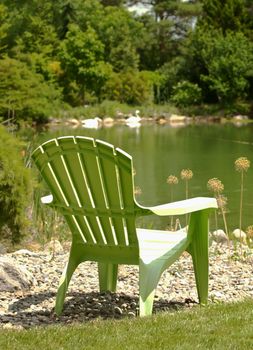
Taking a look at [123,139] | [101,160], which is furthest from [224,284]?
[123,139]

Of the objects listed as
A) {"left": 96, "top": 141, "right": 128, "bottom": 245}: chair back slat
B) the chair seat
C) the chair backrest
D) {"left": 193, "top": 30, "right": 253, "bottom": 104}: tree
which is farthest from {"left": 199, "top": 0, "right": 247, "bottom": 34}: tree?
{"left": 96, "top": 141, "right": 128, "bottom": 245}: chair back slat

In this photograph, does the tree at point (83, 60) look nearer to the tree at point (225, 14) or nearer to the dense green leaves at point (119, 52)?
the dense green leaves at point (119, 52)

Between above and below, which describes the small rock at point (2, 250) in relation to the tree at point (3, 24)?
below

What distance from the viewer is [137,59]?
3041 centimetres

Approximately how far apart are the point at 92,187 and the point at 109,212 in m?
0.13

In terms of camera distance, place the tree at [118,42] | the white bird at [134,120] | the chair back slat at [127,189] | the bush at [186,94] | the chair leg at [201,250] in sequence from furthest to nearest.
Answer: the tree at [118,42]
the bush at [186,94]
the white bird at [134,120]
the chair leg at [201,250]
the chair back slat at [127,189]

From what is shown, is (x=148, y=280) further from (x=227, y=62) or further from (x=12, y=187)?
(x=227, y=62)

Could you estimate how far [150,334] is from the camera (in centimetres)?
239

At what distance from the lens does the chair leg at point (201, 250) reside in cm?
313

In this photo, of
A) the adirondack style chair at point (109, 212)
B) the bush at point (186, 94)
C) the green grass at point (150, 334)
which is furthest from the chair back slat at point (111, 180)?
the bush at point (186, 94)

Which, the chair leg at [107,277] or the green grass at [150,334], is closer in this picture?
the green grass at [150,334]

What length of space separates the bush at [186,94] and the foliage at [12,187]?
24.9 meters

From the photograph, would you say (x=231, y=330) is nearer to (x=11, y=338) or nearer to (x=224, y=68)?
(x=11, y=338)

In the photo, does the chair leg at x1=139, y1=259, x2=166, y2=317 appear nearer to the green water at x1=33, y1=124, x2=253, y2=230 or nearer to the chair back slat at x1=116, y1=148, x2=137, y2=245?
the chair back slat at x1=116, y1=148, x2=137, y2=245
